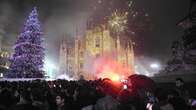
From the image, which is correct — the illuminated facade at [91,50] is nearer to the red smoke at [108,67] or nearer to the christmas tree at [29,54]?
the red smoke at [108,67]

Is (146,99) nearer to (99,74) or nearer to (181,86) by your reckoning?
(181,86)

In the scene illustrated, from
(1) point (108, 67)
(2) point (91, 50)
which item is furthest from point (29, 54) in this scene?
(2) point (91, 50)

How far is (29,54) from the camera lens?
41.4 meters

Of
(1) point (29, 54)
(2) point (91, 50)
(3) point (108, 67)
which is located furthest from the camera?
(2) point (91, 50)

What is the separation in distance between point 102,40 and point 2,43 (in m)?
35.3

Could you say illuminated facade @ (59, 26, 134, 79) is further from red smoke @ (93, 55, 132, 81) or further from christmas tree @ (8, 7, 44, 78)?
christmas tree @ (8, 7, 44, 78)

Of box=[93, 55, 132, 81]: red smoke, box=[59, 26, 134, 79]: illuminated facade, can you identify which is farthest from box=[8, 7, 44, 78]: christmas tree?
box=[59, 26, 134, 79]: illuminated facade

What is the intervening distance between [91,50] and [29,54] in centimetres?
6661

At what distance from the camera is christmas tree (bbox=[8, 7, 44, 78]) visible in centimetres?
4066

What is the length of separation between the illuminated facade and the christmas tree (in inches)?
2428

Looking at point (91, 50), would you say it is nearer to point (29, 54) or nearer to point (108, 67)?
point (108, 67)

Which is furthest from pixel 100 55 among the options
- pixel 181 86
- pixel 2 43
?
pixel 181 86

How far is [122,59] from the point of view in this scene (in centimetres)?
10819

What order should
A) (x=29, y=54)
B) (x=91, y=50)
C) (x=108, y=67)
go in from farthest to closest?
1. (x=91, y=50)
2. (x=108, y=67)
3. (x=29, y=54)
